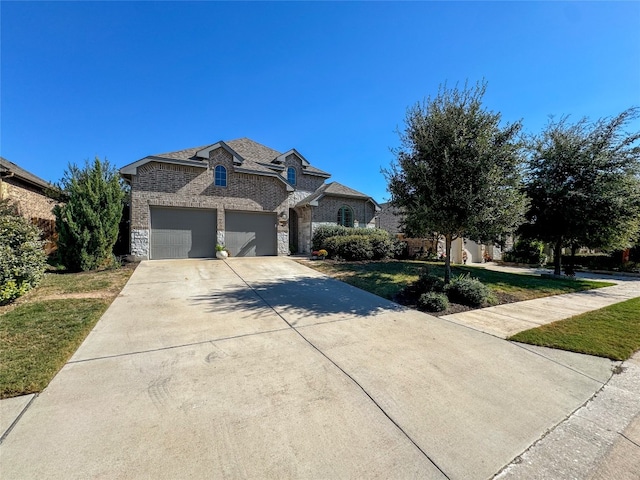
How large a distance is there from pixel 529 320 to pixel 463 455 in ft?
16.2

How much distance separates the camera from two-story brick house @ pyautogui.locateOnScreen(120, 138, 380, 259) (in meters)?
13.3

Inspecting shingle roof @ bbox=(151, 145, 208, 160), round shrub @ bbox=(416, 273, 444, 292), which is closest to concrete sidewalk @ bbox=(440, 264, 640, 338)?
round shrub @ bbox=(416, 273, 444, 292)

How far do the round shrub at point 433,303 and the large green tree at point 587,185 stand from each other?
26.0 ft

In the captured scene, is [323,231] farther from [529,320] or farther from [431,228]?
[529,320]

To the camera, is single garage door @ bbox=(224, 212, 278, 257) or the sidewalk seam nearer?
the sidewalk seam

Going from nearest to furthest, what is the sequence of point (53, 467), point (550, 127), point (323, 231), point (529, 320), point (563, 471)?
point (53, 467) → point (563, 471) → point (529, 320) → point (550, 127) → point (323, 231)

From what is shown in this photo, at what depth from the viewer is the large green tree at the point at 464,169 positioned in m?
6.71

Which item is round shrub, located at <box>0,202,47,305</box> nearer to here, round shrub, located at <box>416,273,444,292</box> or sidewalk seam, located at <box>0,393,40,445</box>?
sidewalk seam, located at <box>0,393,40,445</box>

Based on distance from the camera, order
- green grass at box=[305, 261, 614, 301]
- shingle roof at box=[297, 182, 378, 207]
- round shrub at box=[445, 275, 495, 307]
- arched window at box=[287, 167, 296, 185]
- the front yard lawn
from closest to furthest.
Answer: round shrub at box=[445, 275, 495, 307] → the front yard lawn → green grass at box=[305, 261, 614, 301] → shingle roof at box=[297, 182, 378, 207] → arched window at box=[287, 167, 296, 185]

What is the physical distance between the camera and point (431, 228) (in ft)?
24.0

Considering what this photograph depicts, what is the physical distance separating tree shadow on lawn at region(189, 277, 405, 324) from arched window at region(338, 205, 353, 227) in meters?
10.4

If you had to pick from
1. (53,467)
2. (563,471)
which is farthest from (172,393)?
(563,471)

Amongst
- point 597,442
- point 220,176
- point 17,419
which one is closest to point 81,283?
point 17,419

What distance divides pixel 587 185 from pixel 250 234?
51.7 ft
